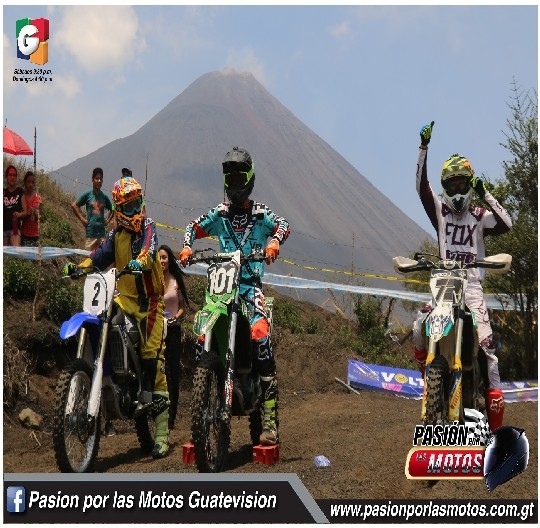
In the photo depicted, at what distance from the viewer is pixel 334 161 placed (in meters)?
171

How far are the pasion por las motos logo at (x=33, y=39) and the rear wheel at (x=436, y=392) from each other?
4673 mm

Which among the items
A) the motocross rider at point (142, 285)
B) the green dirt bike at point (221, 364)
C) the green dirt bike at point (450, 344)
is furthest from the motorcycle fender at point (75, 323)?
the green dirt bike at point (450, 344)

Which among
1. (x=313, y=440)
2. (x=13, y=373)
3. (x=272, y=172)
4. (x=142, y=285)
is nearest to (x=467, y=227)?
(x=313, y=440)

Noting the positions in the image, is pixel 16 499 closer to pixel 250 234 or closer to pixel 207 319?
pixel 207 319

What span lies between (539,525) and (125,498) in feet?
9.60

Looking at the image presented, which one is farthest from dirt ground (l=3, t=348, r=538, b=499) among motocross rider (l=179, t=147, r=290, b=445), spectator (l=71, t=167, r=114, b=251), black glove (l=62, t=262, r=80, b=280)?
spectator (l=71, t=167, r=114, b=251)

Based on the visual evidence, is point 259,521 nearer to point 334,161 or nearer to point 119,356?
point 119,356

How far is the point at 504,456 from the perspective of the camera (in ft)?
22.3

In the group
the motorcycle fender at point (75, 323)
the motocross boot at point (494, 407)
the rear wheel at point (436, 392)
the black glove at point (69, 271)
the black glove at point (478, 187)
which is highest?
the black glove at point (478, 187)

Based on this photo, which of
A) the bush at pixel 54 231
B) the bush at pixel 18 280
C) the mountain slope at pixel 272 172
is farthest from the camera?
the mountain slope at pixel 272 172

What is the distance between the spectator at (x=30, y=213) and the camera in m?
12.4

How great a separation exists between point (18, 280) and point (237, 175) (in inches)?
224

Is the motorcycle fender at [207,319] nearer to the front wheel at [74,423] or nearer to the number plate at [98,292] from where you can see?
the number plate at [98,292]

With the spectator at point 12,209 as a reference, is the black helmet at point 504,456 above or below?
below
